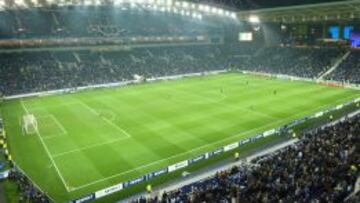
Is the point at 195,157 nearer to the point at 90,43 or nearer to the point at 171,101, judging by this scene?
the point at 171,101

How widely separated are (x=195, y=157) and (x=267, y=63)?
59.3m

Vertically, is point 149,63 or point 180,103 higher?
point 149,63

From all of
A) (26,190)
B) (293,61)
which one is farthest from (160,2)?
(26,190)

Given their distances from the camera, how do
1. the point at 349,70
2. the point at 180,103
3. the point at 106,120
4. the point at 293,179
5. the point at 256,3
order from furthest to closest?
the point at 256,3
the point at 349,70
the point at 180,103
the point at 106,120
the point at 293,179

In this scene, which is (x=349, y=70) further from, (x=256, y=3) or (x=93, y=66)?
(x=93, y=66)

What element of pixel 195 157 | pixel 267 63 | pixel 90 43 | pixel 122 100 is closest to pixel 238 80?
pixel 267 63

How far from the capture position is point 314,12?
213 ft

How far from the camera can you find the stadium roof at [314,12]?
56.0m

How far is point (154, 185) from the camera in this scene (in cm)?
2433

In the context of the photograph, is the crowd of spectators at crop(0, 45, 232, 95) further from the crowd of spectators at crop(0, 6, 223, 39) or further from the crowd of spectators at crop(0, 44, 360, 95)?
the crowd of spectators at crop(0, 6, 223, 39)

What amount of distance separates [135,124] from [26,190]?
16324 millimetres

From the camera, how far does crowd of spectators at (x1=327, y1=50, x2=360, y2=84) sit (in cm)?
6046

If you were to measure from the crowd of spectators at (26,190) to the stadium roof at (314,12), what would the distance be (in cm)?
5122

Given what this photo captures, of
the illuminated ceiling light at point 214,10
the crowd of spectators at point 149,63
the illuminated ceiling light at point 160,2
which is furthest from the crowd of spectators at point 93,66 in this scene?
the illuminated ceiling light at point 160,2
